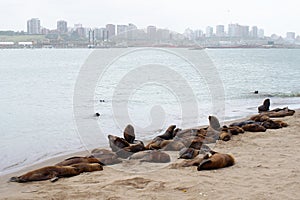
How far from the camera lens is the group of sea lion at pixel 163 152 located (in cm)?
863

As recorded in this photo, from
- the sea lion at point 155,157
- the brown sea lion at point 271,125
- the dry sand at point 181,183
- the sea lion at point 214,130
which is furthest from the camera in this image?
the brown sea lion at point 271,125

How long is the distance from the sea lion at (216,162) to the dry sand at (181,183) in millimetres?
147

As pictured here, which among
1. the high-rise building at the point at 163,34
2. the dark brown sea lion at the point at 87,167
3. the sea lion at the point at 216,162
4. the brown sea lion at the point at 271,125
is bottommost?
the dark brown sea lion at the point at 87,167

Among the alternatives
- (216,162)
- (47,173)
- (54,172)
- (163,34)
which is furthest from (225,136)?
(47,173)

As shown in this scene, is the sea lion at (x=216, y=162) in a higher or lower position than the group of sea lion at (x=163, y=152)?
higher

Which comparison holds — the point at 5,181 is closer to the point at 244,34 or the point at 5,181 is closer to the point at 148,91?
the point at 148,91

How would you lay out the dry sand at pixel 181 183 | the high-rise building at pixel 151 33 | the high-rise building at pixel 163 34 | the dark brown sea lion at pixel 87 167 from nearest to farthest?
the dry sand at pixel 181 183, the dark brown sea lion at pixel 87 167, the high-rise building at pixel 151 33, the high-rise building at pixel 163 34

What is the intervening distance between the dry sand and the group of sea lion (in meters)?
0.24

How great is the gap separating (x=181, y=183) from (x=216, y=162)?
133 cm

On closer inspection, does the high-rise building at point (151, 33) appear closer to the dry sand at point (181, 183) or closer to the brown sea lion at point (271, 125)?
the dry sand at point (181, 183)

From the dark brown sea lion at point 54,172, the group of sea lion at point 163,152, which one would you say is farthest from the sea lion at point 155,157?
the dark brown sea lion at point 54,172

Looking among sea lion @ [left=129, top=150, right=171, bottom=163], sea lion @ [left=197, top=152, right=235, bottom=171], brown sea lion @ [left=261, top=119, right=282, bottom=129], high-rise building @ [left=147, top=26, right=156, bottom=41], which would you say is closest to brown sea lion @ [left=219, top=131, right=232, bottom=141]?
brown sea lion @ [left=261, top=119, right=282, bottom=129]

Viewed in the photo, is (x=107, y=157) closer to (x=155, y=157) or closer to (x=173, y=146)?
(x=155, y=157)

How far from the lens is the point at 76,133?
A: 15.7m
